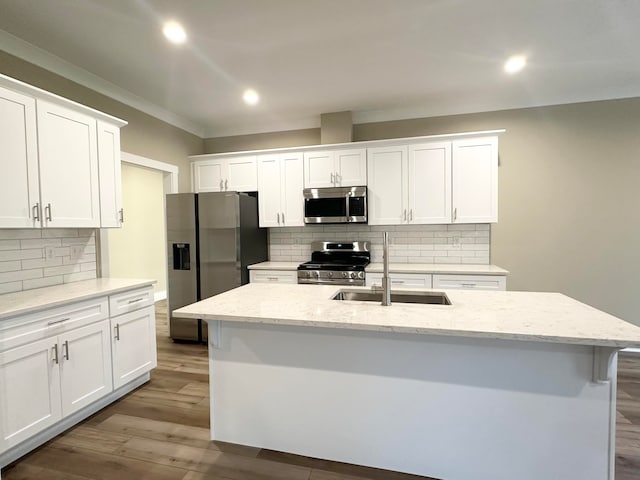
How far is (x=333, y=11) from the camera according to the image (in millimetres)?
2104

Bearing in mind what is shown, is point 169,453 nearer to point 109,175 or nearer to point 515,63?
point 109,175

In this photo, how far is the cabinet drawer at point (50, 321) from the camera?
176cm

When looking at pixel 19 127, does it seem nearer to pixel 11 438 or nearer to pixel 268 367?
pixel 11 438

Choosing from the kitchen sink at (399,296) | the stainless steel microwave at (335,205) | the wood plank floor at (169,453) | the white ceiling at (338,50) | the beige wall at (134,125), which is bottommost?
the wood plank floor at (169,453)

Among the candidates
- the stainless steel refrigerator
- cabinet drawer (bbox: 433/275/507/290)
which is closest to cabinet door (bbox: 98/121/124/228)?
the stainless steel refrigerator

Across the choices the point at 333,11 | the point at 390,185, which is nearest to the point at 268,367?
the point at 333,11

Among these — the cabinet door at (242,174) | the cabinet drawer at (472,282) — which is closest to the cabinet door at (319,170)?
the cabinet door at (242,174)

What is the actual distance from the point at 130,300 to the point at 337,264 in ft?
6.78

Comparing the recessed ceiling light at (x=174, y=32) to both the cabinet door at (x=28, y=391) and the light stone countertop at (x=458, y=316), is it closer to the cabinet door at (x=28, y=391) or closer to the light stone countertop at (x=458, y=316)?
the light stone countertop at (x=458, y=316)

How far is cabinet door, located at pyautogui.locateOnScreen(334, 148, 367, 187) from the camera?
3.76m

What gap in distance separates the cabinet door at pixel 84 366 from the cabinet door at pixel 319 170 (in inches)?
100

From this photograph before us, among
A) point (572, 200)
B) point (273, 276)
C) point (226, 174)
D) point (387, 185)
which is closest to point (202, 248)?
point (273, 276)

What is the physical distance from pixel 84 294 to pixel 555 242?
4524 mm

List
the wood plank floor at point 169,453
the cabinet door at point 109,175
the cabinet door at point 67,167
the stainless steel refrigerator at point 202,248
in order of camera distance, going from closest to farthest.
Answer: the wood plank floor at point 169,453
the cabinet door at point 67,167
the cabinet door at point 109,175
the stainless steel refrigerator at point 202,248
